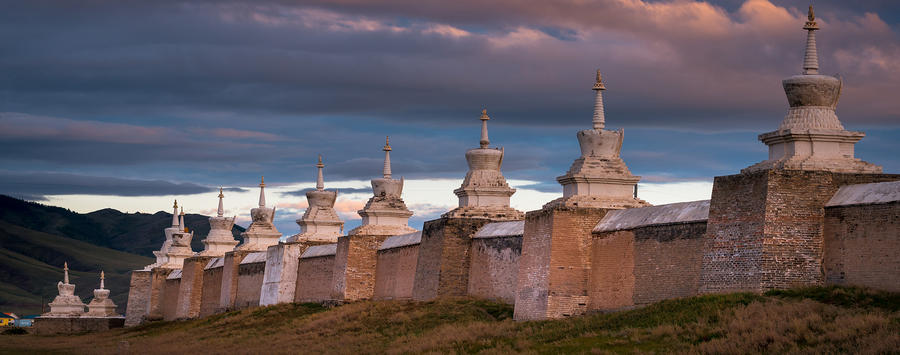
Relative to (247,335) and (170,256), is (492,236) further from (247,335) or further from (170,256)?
(170,256)

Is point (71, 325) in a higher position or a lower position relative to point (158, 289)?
lower

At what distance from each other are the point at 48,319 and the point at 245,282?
27.0 meters

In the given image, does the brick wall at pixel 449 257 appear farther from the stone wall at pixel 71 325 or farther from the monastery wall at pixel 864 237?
the stone wall at pixel 71 325

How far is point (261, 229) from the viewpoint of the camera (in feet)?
216

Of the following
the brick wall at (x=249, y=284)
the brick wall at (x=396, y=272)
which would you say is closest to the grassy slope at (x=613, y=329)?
the brick wall at (x=396, y=272)

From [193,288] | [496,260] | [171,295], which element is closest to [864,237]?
[496,260]

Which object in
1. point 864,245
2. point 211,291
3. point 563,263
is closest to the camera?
point 864,245

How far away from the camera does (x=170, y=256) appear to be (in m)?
85.4

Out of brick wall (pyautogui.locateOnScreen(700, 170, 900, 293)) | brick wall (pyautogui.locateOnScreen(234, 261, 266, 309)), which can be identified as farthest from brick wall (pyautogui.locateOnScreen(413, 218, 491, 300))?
brick wall (pyautogui.locateOnScreen(234, 261, 266, 309))

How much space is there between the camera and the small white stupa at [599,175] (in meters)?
32.7

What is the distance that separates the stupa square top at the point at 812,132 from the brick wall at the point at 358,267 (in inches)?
921

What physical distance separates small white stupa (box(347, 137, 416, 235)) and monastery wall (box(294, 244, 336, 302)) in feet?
10.5

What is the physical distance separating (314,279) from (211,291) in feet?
61.9

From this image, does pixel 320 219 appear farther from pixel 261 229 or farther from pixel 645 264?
pixel 645 264
